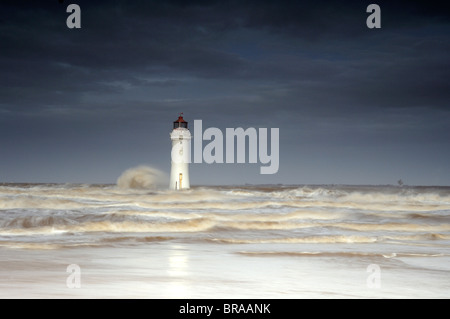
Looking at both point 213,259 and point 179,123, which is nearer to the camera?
point 213,259

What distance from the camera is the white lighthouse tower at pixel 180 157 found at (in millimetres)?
36594

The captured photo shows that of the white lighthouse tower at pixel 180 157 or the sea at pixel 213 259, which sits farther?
the white lighthouse tower at pixel 180 157

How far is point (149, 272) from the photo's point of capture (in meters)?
6.89

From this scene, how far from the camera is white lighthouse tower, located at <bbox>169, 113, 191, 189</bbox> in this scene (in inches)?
1441

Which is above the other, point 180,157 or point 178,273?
point 180,157

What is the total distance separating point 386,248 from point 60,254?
17.7 ft

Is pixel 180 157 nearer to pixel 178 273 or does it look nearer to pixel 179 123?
pixel 179 123

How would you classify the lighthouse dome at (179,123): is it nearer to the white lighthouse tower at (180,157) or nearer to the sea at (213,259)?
the white lighthouse tower at (180,157)

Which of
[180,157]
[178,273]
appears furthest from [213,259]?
[180,157]

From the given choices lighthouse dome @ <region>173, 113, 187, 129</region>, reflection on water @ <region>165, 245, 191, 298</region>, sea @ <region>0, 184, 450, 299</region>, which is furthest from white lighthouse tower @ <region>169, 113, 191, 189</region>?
reflection on water @ <region>165, 245, 191, 298</region>

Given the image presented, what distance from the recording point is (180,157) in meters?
36.7

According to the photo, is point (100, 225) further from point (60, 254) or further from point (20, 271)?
point (20, 271)

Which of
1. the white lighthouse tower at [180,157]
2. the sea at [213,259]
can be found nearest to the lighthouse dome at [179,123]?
the white lighthouse tower at [180,157]
